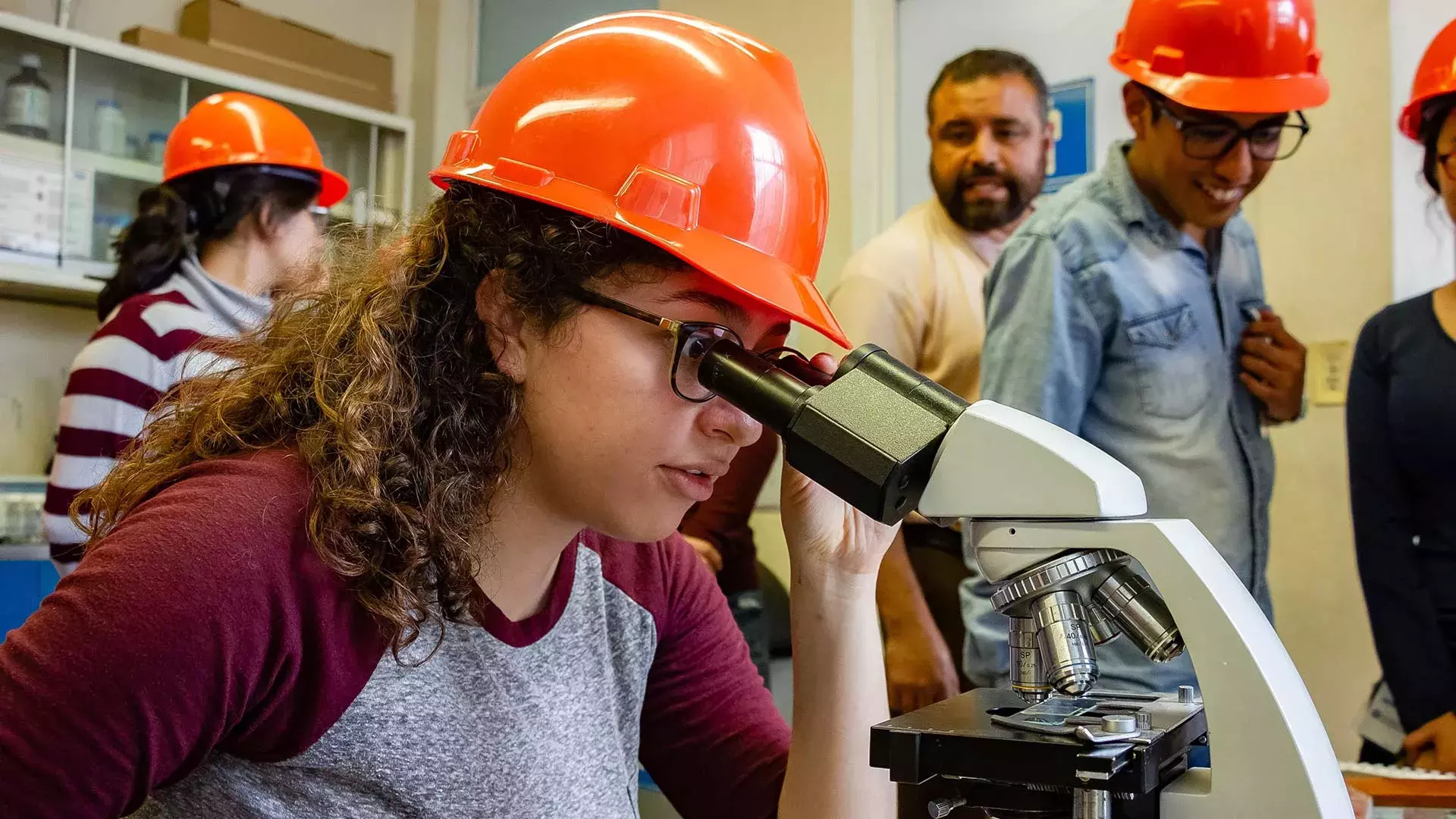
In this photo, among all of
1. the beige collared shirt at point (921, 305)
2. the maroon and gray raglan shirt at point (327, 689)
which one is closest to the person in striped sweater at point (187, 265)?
the maroon and gray raglan shirt at point (327, 689)

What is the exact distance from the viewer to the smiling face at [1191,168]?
1.66 meters

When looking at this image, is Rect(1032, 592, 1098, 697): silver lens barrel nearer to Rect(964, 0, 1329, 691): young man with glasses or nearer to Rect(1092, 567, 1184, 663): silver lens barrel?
Rect(1092, 567, 1184, 663): silver lens barrel

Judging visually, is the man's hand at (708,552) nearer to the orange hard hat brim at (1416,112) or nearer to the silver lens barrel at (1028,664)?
the orange hard hat brim at (1416,112)

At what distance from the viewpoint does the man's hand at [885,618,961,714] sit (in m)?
1.81

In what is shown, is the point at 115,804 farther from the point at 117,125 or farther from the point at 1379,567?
the point at 117,125

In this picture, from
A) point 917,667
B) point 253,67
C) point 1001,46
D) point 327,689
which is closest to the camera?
point 327,689

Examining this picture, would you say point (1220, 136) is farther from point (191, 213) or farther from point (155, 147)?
point (155, 147)

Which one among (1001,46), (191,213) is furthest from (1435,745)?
(191,213)

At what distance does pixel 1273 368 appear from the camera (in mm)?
1733

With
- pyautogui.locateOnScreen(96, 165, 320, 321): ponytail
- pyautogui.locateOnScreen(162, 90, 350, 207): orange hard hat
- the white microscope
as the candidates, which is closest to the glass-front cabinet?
pyautogui.locateOnScreen(162, 90, 350, 207): orange hard hat

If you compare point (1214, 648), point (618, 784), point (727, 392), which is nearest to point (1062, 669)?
point (1214, 648)

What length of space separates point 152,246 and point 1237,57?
6.07 feet

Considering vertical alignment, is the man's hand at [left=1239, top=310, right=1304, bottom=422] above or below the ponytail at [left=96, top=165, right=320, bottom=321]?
below

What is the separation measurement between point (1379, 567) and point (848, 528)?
1.17 m
